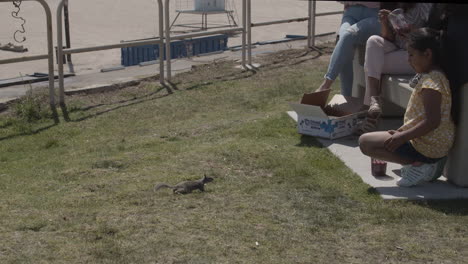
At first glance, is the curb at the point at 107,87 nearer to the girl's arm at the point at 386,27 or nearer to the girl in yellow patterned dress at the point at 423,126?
the girl's arm at the point at 386,27

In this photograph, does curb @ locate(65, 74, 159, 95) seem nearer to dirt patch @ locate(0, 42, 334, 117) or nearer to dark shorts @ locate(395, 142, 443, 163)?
dirt patch @ locate(0, 42, 334, 117)

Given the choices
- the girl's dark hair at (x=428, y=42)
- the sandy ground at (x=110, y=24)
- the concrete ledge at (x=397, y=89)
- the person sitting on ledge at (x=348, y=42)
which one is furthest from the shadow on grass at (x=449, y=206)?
the sandy ground at (x=110, y=24)

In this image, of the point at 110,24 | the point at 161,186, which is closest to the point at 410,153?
the point at 161,186

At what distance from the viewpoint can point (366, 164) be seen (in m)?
5.93

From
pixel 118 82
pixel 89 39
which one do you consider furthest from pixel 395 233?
pixel 89 39

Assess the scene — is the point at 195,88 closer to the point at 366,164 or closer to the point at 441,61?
the point at 366,164

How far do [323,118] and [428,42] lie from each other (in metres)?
1.59

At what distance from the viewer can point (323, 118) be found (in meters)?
6.57

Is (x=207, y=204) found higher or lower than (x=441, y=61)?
lower

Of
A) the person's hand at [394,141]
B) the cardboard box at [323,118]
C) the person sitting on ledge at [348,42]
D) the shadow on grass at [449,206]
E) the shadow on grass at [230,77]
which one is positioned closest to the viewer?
the shadow on grass at [449,206]

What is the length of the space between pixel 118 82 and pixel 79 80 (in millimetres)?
1005

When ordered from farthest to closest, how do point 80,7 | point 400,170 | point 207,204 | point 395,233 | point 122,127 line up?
1. point 80,7
2. point 122,127
3. point 400,170
4. point 207,204
5. point 395,233

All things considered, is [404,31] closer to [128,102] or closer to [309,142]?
[309,142]

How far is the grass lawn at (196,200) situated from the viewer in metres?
4.17
